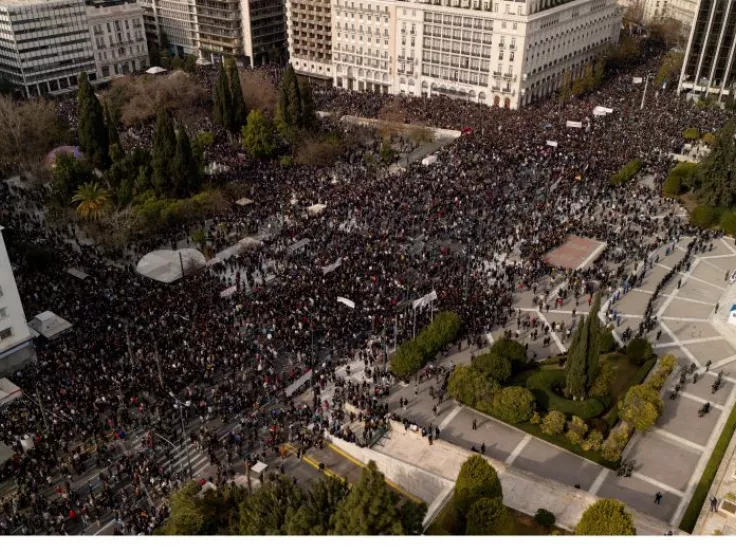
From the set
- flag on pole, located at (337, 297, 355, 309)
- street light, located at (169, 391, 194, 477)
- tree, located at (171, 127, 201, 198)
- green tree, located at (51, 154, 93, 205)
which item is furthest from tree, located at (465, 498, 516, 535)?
green tree, located at (51, 154, 93, 205)

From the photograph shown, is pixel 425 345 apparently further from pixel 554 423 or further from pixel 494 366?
pixel 554 423

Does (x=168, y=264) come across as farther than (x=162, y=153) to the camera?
No

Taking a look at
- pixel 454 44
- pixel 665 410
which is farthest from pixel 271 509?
pixel 454 44

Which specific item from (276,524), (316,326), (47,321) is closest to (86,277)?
(47,321)

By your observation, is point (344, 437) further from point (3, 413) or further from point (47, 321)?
point (47, 321)

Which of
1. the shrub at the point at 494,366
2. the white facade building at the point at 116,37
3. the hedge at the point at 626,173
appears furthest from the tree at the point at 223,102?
the shrub at the point at 494,366

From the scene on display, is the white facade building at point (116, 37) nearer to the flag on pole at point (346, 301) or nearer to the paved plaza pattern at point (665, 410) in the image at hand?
the flag on pole at point (346, 301)
